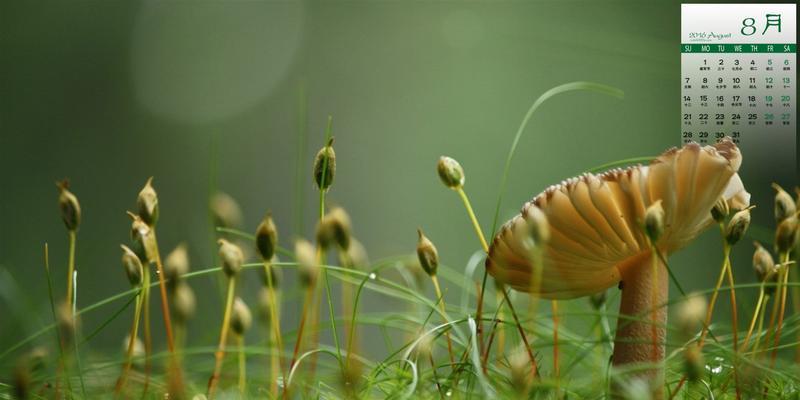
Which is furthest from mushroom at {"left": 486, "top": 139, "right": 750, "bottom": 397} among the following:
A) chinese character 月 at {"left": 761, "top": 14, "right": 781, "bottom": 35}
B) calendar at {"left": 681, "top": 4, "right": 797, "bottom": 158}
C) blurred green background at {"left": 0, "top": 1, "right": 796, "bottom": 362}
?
blurred green background at {"left": 0, "top": 1, "right": 796, "bottom": 362}

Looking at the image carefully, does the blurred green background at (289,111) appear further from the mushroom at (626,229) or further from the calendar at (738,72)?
the mushroom at (626,229)

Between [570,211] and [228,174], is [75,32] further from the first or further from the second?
[570,211]

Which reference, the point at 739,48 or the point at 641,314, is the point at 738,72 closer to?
the point at 739,48

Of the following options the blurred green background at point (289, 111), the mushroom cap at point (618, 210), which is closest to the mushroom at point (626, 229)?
the mushroom cap at point (618, 210)

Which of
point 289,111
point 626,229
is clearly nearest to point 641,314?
point 626,229

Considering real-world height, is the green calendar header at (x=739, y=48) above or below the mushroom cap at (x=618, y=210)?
above

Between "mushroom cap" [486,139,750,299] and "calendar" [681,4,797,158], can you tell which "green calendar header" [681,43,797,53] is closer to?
"calendar" [681,4,797,158]

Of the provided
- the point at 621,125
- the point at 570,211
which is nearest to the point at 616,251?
the point at 570,211
